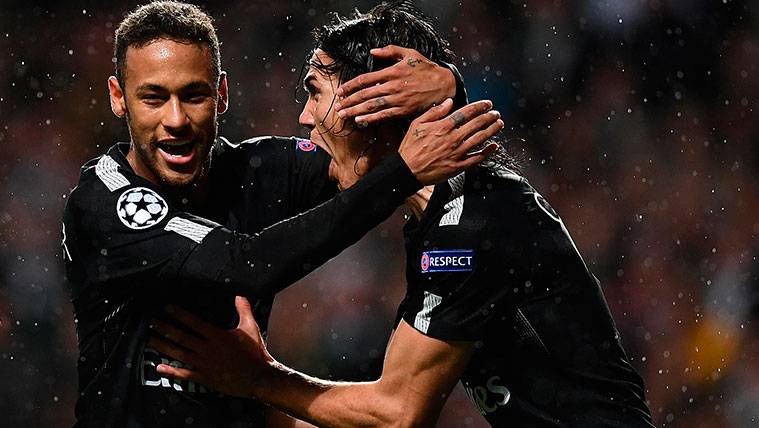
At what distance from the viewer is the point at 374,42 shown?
121 inches

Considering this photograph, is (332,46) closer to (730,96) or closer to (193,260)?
(193,260)

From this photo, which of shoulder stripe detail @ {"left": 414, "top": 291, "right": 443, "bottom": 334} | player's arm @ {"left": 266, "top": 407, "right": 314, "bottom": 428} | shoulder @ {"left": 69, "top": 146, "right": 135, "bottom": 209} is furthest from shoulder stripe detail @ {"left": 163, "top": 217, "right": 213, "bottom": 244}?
player's arm @ {"left": 266, "top": 407, "right": 314, "bottom": 428}

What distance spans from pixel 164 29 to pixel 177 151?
0.36 metres

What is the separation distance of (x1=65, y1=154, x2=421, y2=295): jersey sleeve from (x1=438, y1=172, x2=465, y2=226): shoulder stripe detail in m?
0.11

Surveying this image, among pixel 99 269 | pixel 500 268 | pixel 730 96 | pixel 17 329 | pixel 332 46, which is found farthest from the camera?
pixel 730 96

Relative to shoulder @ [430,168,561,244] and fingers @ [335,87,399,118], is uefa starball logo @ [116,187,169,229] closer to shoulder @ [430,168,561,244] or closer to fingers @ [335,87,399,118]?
fingers @ [335,87,399,118]

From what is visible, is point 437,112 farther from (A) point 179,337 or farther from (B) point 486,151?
(A) point 179,337

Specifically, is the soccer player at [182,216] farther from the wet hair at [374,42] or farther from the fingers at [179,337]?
the wet hair at [374,42]

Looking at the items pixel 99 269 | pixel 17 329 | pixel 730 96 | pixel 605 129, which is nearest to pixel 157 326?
pixel 99 269

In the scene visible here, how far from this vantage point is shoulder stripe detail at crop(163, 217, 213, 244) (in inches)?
111

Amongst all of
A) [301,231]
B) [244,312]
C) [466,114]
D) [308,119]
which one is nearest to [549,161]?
[308,119]

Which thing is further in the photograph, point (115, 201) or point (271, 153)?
point (271, 153)

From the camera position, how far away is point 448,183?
2797 mm

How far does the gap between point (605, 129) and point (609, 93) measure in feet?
0.80
